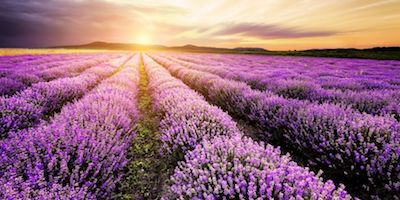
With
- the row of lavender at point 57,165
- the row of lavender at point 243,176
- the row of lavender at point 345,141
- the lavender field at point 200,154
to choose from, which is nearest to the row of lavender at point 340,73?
the lavender field at point 200,154

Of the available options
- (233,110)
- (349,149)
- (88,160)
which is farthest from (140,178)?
(233,110)

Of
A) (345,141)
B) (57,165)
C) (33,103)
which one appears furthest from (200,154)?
(33,103)

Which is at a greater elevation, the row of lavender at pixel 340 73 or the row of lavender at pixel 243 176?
the row of lavender at pixel 243 176

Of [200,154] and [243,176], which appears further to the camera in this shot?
[200,154]

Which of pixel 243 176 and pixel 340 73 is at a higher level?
pixel 243 176

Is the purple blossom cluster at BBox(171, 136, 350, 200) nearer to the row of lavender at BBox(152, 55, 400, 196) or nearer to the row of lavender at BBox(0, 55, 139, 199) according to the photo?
the row of lavender at BBox(0, 55, 139, 199)

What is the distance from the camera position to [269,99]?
4594 mm

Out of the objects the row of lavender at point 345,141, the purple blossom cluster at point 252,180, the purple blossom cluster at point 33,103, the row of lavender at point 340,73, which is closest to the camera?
the purple blossom cluster at point 252,180

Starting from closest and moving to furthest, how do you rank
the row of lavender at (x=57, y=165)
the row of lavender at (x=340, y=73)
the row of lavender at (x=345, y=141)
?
the row of lavender at (x=57, y=165) < the row of lavender at (x=345, y=141) < the row of lavender at (x=340, y=73)

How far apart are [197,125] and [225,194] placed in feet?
5.12

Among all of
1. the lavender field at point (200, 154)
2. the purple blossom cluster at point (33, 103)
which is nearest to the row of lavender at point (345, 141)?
the lavender field at point (200, 154)

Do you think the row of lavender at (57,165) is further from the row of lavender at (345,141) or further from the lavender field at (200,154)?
the row of lavender at (345,141)

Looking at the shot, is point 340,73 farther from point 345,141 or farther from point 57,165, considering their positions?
point 57,165

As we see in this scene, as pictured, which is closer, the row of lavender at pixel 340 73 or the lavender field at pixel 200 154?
the lavender field at pixel 200 154
